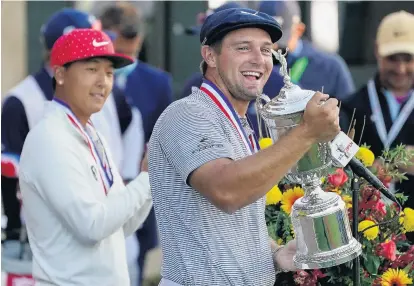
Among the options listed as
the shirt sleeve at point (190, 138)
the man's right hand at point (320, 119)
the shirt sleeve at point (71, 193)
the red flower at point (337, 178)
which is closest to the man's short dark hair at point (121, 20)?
the shirt sleeve at point (71, 193)

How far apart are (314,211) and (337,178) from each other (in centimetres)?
66

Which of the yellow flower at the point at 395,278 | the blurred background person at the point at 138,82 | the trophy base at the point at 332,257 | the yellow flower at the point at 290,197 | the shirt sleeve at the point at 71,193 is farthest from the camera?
the blurred background person at the point at 138,82

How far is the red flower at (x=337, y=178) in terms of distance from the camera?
14.0 feet

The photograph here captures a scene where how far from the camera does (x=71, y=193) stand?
4367 mm

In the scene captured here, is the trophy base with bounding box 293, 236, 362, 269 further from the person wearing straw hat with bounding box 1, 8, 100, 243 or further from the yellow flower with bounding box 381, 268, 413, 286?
the person wearing straw hat with bounding box 1, 8, 100, 243

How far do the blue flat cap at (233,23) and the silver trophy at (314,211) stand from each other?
103mm

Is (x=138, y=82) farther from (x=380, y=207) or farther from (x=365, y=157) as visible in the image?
(x=380, y=207)

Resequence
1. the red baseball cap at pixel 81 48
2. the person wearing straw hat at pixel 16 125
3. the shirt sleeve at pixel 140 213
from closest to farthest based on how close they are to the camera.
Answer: the shirt sleeve at pixel 140 213, the red baseball cap at pixel 81 48, the person wearing straw hat at pixel 16 125

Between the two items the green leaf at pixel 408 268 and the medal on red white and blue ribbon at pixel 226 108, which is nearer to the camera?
the medal on red white and blue ribbon at pixel 226 108

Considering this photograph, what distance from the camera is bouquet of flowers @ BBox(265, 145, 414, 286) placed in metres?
4.13

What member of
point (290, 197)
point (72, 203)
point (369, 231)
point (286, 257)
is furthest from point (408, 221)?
point (72, 203)

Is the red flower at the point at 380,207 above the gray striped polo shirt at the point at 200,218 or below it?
below

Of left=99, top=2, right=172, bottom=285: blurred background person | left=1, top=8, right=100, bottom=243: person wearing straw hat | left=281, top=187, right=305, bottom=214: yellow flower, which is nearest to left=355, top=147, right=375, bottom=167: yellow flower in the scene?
left=281, top=187, right=305, bottom=214: yellow flower

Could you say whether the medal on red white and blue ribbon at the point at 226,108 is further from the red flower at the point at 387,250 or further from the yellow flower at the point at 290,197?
the red flower at the point at 387,250
